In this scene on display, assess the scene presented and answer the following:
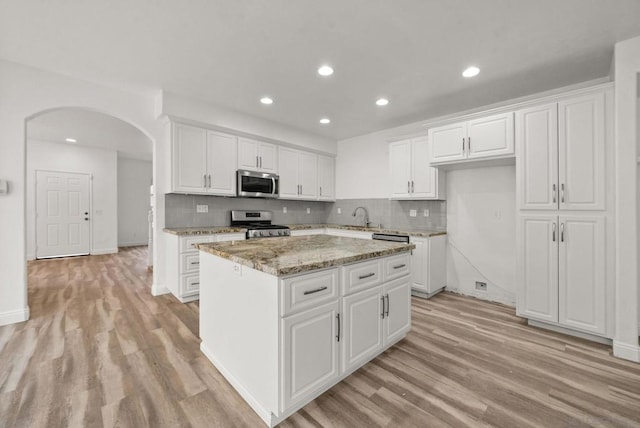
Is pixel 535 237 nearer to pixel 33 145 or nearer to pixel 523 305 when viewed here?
pixel 523 305

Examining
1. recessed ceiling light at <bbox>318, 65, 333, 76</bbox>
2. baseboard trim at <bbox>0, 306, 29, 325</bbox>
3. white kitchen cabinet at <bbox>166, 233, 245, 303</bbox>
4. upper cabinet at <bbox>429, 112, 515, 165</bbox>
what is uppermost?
recessed ceiling light at <bbox>318, 65, 333, 76</bbox>

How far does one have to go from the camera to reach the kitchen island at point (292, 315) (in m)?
1.47

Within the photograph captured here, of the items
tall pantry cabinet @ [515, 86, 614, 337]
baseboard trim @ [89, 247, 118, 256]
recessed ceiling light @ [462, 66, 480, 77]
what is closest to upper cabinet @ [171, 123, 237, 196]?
recessed ceiling light @ [462, 66, 480, 77]

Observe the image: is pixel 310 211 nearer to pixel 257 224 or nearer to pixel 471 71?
Result: pixel 257 224

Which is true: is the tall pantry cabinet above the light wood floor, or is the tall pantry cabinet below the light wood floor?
above

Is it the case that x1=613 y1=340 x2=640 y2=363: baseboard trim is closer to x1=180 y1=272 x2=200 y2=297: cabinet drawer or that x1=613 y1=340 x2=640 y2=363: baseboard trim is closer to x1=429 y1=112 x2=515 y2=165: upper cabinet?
x1=429 y1=112 x2=515 y2=165: upper cabinet

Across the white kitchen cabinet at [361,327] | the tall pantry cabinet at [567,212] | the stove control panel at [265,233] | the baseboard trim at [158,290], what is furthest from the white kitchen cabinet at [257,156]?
the tall pantry cabinet at [567,212]

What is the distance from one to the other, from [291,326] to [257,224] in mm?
3315

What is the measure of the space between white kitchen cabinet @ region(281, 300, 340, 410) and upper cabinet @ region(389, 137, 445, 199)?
2806 millimetres

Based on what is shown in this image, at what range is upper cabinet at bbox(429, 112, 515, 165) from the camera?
2.99m

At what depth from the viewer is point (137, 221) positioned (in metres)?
8.02

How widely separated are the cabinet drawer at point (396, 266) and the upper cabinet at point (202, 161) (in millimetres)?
2779

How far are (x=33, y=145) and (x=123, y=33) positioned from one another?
5999mm

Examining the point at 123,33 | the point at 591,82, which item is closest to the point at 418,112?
the point at 591,82
